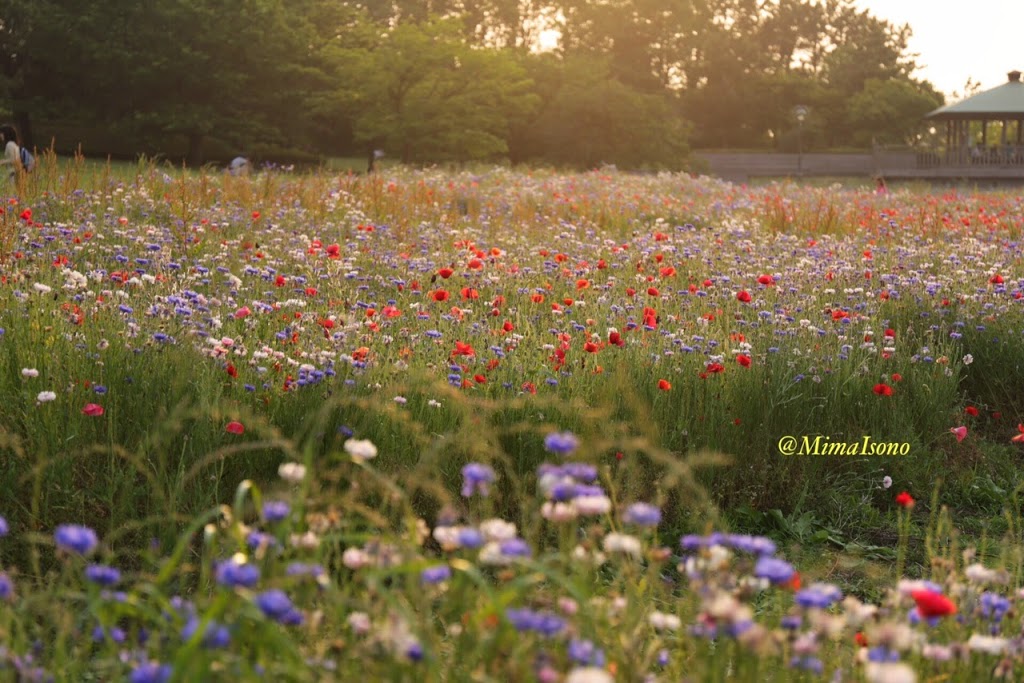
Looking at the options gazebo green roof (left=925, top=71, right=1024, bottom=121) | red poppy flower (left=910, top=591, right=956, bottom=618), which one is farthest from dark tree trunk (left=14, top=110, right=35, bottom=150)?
red poppy flower (left=910, top=591, right=956, bottom=618)

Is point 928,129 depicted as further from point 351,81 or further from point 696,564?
point 696,564

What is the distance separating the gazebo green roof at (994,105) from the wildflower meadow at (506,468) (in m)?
29.3

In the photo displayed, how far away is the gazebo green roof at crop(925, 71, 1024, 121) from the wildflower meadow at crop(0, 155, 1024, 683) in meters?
29.3

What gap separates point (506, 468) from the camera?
13.6ft

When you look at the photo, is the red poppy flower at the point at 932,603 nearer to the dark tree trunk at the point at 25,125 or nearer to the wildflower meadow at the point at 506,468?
the wildflower meadow at the point at 506,468

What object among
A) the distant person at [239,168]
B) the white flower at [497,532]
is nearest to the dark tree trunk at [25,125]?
the distant person at [239,168]

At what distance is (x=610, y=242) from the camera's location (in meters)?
8.12

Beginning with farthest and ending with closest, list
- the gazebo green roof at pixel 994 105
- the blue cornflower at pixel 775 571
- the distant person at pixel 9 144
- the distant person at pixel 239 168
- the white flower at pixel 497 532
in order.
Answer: the gazebo green roof at pixel 994 105 < the distant person at pixel 239 168 < the distant person at pixel 9 144 < the white flower at pixel 497 532 < the blue cornflower at pixel 775 571

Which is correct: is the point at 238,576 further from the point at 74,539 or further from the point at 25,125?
the point at 25,125

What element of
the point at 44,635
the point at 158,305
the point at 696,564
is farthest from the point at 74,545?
the point at 158,305

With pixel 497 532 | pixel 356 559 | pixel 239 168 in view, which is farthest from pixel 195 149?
pixel 497 532

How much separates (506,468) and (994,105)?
116ft

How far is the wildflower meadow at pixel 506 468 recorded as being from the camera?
1.97 m

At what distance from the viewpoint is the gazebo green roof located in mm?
34531
